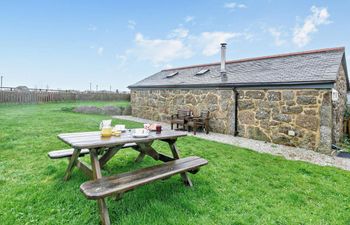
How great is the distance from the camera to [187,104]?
9359 mm

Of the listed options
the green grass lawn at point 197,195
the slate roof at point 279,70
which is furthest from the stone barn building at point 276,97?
the green grass lawn at point 197,195

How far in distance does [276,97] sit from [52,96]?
56.1ft

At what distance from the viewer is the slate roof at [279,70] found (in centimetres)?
587

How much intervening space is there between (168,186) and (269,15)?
9.82m

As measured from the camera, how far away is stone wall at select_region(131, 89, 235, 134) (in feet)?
25.5

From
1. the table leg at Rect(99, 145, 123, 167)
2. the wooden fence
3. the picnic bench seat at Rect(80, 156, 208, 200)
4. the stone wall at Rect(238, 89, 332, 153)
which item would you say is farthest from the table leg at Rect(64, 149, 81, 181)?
the wooden fence

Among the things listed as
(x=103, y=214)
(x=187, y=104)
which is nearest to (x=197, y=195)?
(x=103, y=214)

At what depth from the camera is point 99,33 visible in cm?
1462

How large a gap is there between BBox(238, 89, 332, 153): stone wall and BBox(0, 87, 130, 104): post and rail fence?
14.8 meters

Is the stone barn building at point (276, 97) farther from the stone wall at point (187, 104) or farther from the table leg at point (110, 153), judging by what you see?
the table leg at point (110, 153)

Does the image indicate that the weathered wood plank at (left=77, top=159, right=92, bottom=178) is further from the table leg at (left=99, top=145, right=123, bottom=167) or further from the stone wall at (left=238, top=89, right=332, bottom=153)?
the stone wall at (left=238, top=89, right=332, bottom=153)

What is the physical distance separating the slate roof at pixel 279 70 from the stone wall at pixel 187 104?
15.5 inches

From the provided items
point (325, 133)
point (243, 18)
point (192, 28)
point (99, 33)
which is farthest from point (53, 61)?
point (325, 133)

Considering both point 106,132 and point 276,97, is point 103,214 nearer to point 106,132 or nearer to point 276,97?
point 106,132
